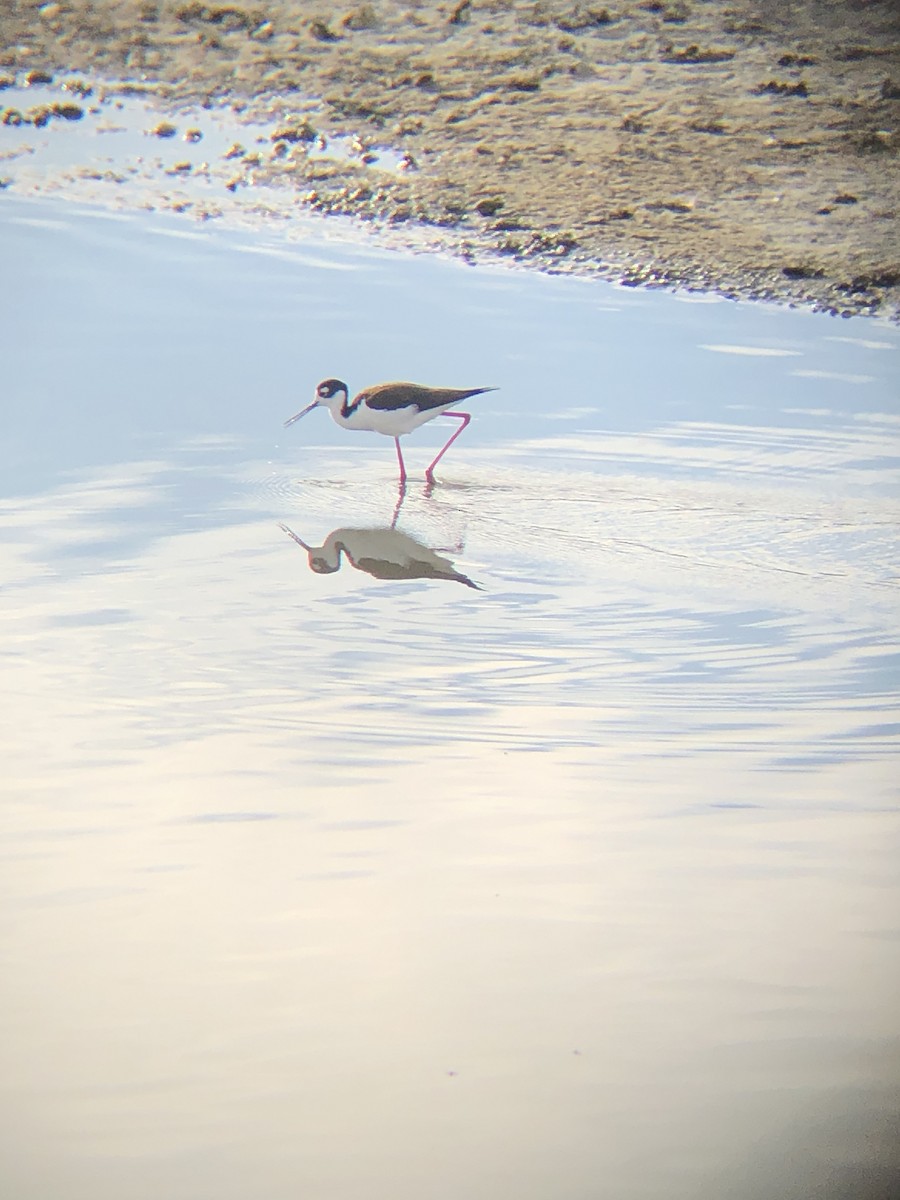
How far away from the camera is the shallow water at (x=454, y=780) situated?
1.98m

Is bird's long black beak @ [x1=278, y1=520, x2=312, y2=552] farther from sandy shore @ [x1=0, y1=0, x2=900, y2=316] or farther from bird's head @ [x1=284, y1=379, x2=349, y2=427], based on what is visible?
sandy shore @ [x1=0, y1=0, x2=900, y2=316]

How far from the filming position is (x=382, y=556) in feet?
13.8

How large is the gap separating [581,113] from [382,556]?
4.50 meters

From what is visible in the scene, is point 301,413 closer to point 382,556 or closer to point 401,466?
point 401,466

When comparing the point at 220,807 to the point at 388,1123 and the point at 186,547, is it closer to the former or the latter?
the point at 388,1123

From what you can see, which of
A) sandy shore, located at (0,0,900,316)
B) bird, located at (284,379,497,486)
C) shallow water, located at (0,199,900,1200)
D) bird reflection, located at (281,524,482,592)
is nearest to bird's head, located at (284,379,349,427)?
bird, located at (284,379,497,486)

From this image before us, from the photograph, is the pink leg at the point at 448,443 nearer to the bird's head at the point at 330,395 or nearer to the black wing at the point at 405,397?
the black wing at the point at 405,397

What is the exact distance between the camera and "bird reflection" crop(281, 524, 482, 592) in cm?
404

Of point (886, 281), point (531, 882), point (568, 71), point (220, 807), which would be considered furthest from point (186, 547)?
point (568, 71)

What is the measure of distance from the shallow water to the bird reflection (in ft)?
0.08

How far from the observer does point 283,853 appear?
258 centimetres

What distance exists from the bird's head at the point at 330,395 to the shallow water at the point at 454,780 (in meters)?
0.12

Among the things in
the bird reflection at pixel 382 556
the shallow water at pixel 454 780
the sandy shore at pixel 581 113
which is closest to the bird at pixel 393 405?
the shallow water at pixel 454 780

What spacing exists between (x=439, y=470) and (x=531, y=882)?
2696 millimetres
